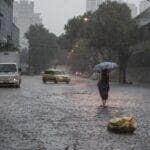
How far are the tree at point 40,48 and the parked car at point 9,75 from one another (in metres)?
126

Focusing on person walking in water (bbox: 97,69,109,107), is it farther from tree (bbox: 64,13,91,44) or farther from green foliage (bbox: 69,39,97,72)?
tree (bbox: 64,13,91,44)

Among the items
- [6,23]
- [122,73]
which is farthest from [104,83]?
[6,23]

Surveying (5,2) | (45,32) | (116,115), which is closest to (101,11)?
(5,2)

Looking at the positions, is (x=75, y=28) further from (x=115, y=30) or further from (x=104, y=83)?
(x=104, y=83)

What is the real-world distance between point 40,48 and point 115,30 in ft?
323

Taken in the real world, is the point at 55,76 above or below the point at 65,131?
below

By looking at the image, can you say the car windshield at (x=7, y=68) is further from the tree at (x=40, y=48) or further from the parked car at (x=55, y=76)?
the tree at (x=40, y=48)

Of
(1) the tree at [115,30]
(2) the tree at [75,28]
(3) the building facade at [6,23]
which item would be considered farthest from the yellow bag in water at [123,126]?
(2) the tree at [75,28]

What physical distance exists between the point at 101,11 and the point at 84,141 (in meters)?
66.6

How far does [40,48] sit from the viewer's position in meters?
173

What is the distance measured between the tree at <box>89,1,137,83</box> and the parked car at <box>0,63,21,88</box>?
31.9 m

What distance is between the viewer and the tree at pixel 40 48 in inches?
6806

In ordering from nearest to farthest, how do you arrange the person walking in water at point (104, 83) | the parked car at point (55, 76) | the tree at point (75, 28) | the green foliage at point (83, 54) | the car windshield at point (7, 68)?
the person walking in water at point (104, 83) → the car windshield at point (7, 68) → the parked car at point (55, 76) → the green foliage at point (83, 54) → the tree at point (75, 28)

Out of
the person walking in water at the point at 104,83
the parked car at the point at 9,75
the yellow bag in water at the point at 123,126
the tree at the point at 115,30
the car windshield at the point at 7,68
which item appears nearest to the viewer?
the yellow bag in water at the point at 123,126
